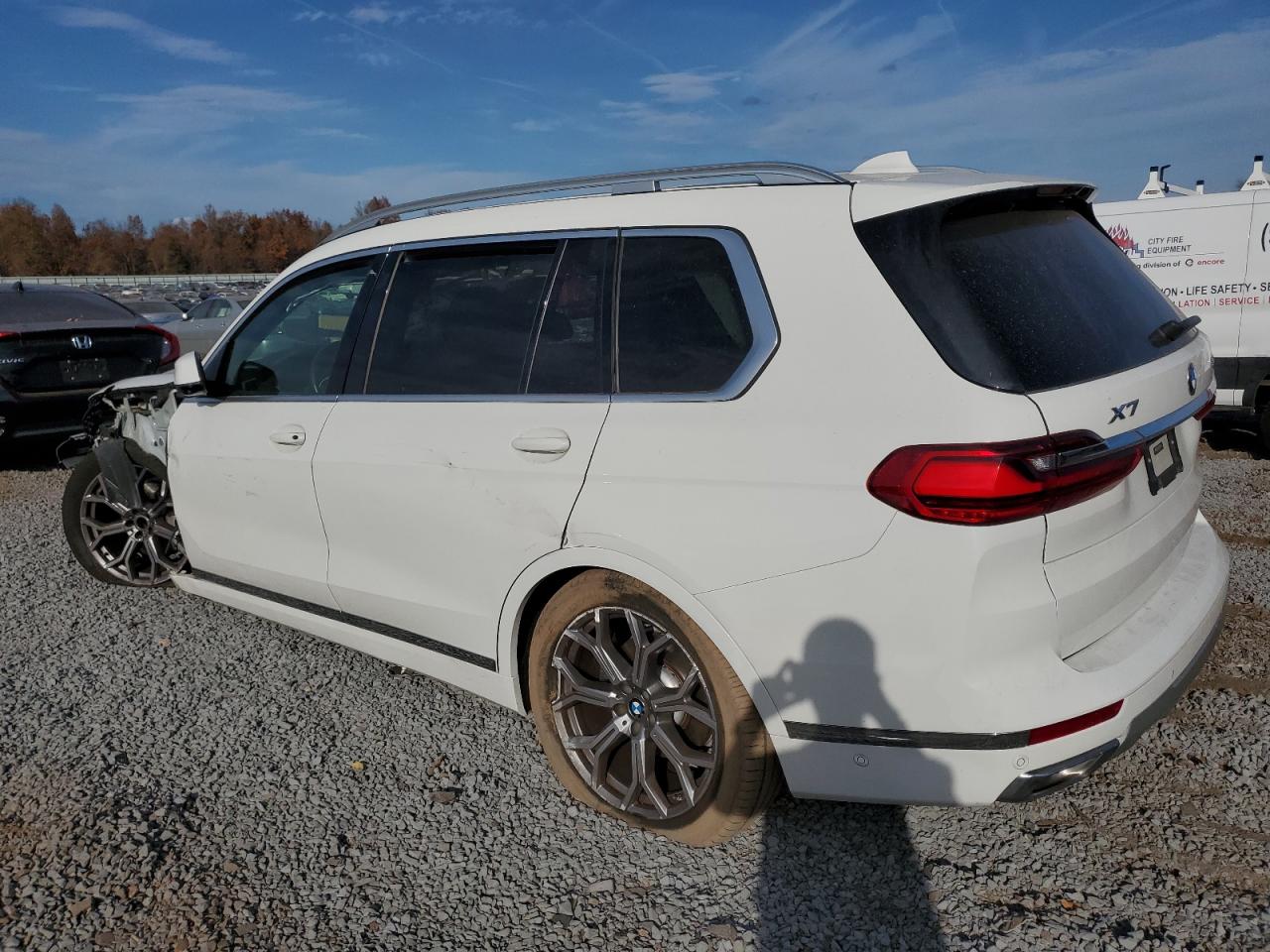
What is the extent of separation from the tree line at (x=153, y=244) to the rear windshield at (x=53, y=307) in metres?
97.2

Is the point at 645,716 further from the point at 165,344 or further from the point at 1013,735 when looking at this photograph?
the point at 165,344

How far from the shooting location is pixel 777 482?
2279mm

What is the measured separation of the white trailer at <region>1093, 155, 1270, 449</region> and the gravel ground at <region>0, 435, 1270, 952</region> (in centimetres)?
468

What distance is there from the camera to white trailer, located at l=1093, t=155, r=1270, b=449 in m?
7.59

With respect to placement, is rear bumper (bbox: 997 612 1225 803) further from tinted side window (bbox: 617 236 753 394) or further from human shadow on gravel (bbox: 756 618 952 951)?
tinted side window (bbox: 617 236 753 394)

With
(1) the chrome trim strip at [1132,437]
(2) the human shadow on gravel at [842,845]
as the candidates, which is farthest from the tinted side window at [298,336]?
(1) the chrome trim strip at [1132,437]

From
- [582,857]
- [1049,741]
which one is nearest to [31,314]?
[582,857]

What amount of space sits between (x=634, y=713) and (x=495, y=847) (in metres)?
0.59

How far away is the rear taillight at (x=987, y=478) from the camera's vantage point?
6.77 feet

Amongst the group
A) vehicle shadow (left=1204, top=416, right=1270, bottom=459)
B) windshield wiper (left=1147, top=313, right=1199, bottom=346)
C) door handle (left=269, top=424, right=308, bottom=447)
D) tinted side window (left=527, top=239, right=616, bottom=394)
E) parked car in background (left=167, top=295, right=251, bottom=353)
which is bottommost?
vehicle shadow (left=1204, top=416, right=1270, bottom=459)

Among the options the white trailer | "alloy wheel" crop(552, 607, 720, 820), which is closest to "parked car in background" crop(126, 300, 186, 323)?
the white trailer

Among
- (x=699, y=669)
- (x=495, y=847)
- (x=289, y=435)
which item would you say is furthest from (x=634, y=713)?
(x=289, y=435)

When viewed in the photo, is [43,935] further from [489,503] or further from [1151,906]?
[1151,906]

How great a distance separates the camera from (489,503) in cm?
288
